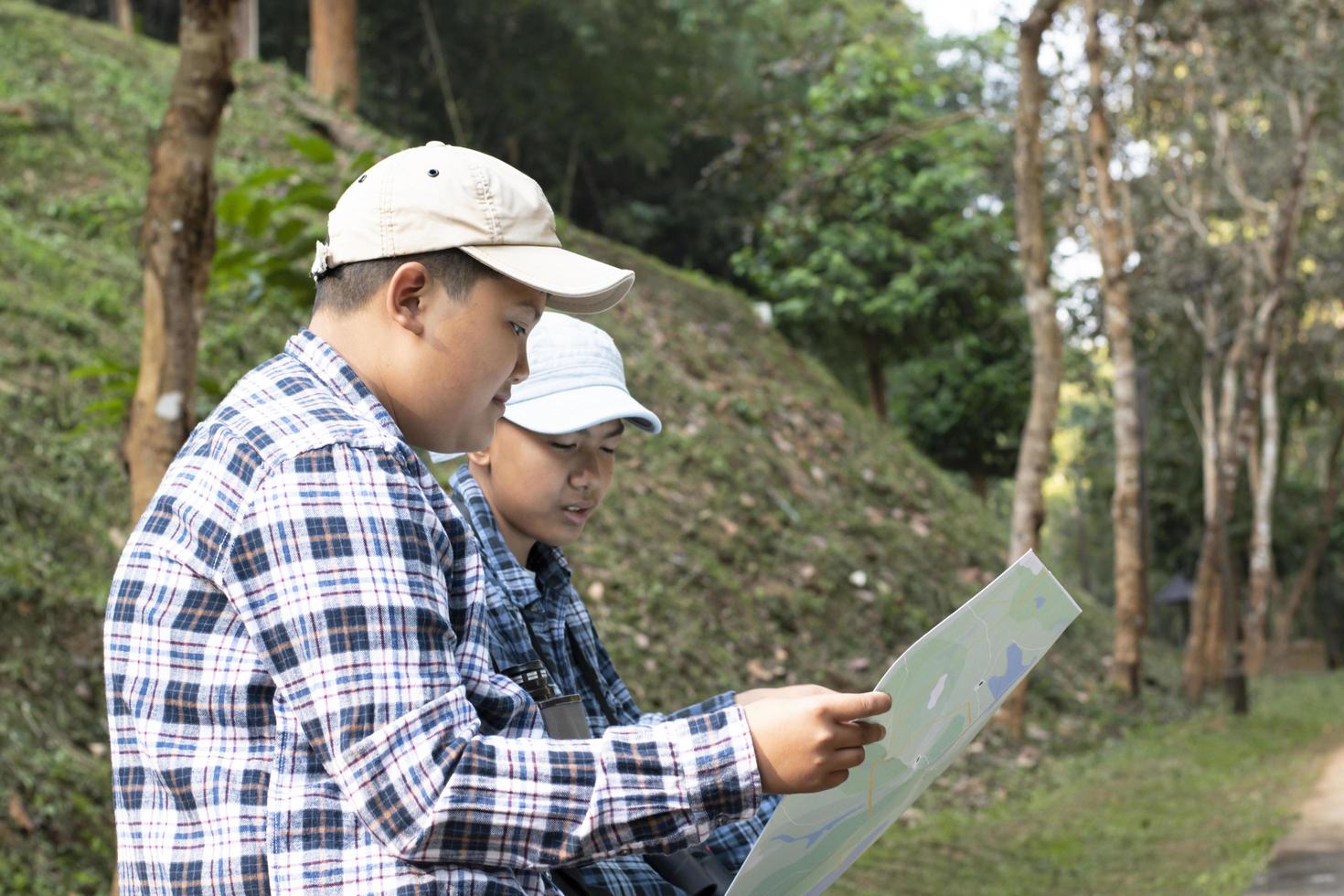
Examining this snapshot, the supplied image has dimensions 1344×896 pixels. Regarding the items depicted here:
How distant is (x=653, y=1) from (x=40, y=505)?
16232mm

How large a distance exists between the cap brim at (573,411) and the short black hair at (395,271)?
2.91 feet

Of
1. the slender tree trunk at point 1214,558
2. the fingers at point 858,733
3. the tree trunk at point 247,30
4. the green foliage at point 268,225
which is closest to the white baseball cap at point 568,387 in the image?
the fingers at point 858,733

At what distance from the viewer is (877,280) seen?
21828mm

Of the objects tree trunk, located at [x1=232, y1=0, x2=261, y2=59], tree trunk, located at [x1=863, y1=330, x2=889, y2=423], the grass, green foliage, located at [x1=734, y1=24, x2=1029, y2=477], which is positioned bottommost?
the grass

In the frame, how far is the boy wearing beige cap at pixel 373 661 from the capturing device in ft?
4.76

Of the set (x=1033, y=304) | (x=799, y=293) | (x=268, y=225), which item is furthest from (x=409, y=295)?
(x=799, y=293)

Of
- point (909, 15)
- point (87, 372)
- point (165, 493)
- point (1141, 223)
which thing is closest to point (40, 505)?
point (87, 372)

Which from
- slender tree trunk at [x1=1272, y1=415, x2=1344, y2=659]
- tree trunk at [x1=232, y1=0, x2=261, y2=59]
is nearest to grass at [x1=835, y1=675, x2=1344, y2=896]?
tree trunk at [x1=232, y1=0, x2=261, y2=59]

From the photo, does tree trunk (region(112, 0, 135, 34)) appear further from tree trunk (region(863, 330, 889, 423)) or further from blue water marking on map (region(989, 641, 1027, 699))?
blue water marking on map (region(989, 641, 1027, 699))

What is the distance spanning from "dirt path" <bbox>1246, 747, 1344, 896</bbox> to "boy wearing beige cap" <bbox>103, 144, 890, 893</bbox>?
18.6 feet

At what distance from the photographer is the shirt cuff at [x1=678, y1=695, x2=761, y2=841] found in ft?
5.05

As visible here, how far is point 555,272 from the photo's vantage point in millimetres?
1685

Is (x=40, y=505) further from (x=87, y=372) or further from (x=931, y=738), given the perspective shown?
(x=931, y=738)

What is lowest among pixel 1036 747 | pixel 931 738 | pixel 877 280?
pixel 1036 747
